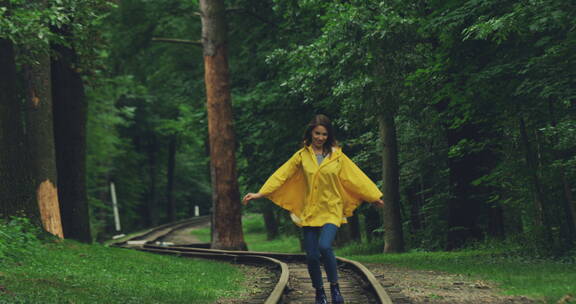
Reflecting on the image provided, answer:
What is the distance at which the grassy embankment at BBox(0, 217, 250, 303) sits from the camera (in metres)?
9.22

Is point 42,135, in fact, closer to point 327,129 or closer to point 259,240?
point 327,129

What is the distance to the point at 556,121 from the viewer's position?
12.8 meters

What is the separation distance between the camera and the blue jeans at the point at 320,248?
7.75 metres

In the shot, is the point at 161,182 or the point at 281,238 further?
the point at 161,182

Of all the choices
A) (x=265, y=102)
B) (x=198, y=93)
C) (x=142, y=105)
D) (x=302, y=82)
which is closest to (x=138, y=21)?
(x=198, y=93)

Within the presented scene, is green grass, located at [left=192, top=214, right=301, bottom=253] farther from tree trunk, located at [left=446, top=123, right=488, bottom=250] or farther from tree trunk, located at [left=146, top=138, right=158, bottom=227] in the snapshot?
tree trunk, located at [left=446, top=123, right=488, bottom=250]

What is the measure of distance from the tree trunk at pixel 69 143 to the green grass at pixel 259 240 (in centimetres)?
1332

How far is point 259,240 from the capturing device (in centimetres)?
4509

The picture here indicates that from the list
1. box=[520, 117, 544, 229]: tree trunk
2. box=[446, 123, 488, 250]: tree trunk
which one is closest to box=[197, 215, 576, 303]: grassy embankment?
box=[520, 117, 544, 229]: tree trunk

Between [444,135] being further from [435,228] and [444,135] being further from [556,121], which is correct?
[556,121]

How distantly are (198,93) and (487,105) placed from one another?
1494 cm

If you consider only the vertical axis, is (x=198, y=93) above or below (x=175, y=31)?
below

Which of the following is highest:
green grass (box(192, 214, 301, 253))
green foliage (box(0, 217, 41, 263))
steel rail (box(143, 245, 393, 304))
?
green foliage (box(0, 217, 41, 263))

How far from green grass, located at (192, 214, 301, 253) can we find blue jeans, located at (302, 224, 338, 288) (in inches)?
878
